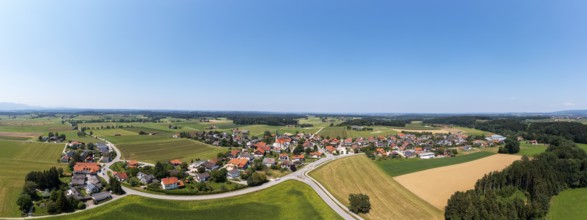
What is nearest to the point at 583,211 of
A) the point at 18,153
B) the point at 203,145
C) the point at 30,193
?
the point at 30,193

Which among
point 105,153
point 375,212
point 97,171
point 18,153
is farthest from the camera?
point 105,153

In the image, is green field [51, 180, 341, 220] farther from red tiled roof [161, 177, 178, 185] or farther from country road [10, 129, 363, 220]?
red tiled roof [161, 177, 178, 185]

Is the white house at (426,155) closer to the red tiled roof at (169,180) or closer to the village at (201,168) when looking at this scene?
the village at (201,168)

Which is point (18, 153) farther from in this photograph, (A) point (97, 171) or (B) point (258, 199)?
(B) point (258, 199)

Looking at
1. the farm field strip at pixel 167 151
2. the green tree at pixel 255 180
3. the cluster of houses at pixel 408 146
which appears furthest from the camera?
the cluster of houses at pixel 408 146

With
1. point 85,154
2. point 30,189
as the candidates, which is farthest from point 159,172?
point 85,154

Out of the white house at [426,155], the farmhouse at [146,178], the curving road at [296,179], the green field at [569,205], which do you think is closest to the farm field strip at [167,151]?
the curving road at [296,179]

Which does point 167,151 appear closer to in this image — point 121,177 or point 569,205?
point 121,177
